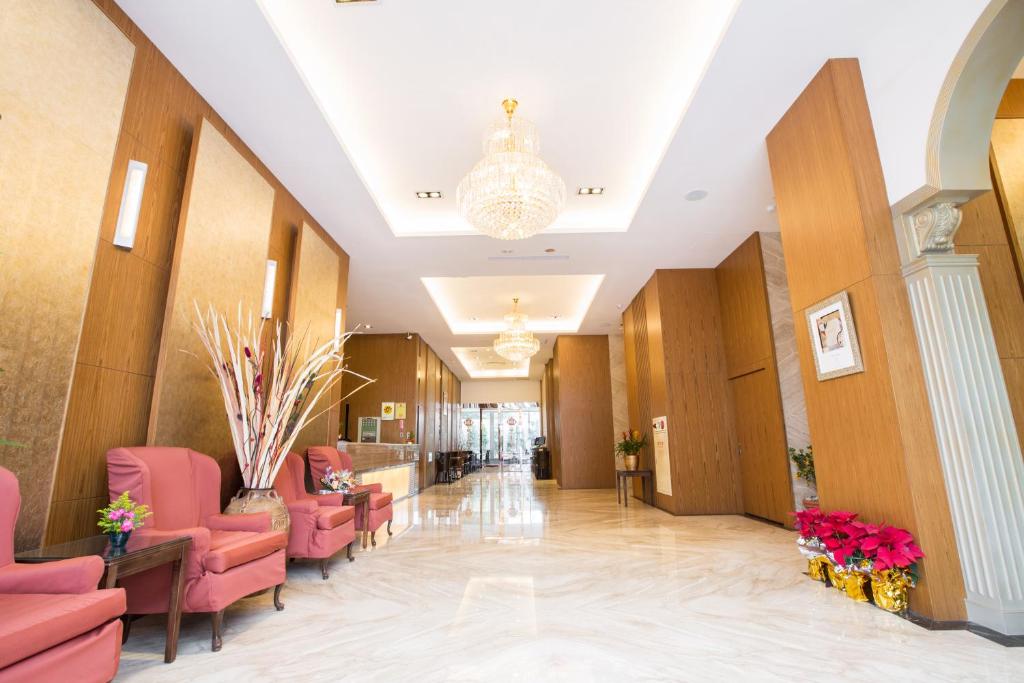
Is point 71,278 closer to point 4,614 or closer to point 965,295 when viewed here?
point 4,614

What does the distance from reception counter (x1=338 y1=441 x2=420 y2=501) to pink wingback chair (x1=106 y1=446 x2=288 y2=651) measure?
297 centimetres

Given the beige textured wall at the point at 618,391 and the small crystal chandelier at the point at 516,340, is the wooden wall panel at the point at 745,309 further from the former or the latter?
the small crystal chandelier at the point at 516,340

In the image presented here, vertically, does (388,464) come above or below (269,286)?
below

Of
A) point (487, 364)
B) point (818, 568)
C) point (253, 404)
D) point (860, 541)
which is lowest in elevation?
point (818, 568)

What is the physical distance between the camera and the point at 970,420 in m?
2.79

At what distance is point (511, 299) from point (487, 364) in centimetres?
762

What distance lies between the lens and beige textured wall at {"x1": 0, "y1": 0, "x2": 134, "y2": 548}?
240 cm

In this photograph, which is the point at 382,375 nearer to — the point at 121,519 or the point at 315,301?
the point at 315,301

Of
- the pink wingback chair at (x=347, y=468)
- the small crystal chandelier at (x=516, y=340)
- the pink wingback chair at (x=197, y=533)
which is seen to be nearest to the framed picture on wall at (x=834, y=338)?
the pink wingback chair at (x=197, y=533)

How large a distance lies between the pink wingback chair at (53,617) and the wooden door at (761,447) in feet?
20.6

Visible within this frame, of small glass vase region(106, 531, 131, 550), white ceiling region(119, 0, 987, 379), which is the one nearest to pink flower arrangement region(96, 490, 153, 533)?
small glass vase region(106, 531, 131, 550)

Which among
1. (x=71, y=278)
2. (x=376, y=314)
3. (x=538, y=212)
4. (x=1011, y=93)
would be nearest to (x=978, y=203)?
(x=1011, y=93)

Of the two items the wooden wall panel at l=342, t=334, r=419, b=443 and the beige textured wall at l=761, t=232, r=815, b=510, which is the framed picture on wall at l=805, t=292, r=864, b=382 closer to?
the beige textured wall at l=761, t=232, r=815, b=510

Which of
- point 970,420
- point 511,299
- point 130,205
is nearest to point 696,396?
point 511,299
